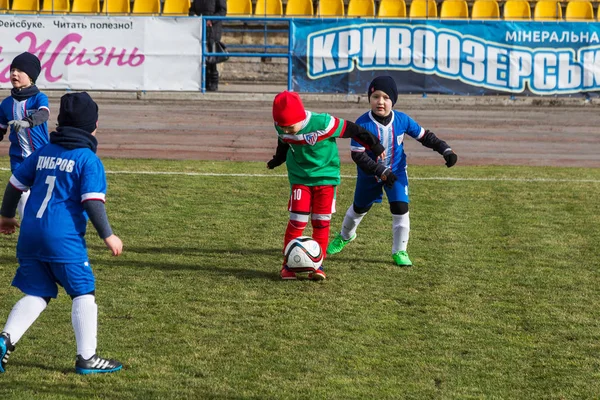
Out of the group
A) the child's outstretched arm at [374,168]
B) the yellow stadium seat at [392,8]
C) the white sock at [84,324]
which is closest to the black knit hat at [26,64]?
the child's outstretched arm at [374,168]

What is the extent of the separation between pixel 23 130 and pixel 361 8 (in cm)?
1630

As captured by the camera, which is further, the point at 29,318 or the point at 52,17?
the point at 52,17

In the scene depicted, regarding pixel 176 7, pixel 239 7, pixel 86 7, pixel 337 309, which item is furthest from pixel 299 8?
pixel 337 309

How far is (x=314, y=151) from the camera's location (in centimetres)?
774

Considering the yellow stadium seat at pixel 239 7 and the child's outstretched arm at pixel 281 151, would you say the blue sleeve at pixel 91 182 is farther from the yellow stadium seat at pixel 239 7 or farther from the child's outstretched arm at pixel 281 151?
the yellow stadium seat at pixel 239 7

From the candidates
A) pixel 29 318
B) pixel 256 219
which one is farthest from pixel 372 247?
pixel 29 318

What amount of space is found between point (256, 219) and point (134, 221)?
135 cm

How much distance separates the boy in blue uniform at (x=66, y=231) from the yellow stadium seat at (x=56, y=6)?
20.2m

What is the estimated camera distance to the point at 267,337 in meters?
6.21

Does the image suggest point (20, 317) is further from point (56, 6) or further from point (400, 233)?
point (56, 6)

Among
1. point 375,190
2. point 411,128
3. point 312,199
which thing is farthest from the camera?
point 375,190

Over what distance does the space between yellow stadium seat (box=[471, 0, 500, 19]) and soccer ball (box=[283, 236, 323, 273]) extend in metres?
17.5

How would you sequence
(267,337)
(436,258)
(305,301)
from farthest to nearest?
(436,258) → (305,301) → (267,337)

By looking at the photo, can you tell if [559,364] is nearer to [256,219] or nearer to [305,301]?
[305,301]
